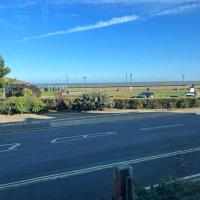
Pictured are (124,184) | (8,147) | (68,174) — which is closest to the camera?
(124,184)

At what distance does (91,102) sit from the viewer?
1257 inches

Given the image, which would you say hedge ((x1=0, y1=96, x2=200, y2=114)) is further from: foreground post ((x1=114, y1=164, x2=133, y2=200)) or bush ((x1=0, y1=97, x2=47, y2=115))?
foreground post ((x1=114, y1=164, x2=133, y2=200))

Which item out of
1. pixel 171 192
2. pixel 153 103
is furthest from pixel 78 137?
pixel 153 103

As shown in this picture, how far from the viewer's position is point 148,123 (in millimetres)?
22516

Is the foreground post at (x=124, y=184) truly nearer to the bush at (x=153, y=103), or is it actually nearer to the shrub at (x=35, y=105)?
the shrub at (x=35, y=105)

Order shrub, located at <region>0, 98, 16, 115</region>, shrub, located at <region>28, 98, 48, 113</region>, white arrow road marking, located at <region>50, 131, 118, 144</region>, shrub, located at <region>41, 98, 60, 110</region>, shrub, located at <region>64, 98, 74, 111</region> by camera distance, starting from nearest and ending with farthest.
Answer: white arrow road marking, located at <region>50, 131, 118, 144</region> → shrub, located at <region>0, 98, 16, 115</region> → shrub, located at <region>28, 98, 48, 113</region> → shrub, located at <region>64, 98, 74, 111</region> → shrub, located at <region>41, 98, 60, 110</region>

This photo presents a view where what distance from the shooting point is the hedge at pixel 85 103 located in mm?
29109

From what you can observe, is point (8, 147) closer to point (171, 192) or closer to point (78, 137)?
point (78, 137)

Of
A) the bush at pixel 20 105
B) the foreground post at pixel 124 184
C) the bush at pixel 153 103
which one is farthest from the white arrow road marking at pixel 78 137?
the bush at pixel 153 103

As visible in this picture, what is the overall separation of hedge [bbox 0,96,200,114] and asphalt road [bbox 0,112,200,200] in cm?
800

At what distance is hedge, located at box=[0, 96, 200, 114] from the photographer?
29.1 m

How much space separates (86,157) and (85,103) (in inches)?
762

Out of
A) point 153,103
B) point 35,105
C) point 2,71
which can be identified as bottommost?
point 153,103

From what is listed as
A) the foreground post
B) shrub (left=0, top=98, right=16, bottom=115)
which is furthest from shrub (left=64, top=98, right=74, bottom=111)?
the foreground post
